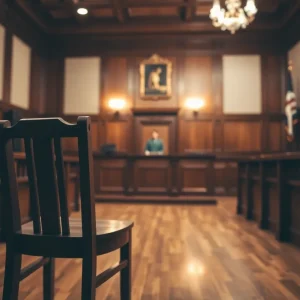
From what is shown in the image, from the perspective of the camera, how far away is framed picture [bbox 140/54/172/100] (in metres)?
8.33

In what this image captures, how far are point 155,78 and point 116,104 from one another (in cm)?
118

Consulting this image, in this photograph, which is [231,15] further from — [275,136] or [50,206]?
[50,206]

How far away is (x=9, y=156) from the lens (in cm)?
132

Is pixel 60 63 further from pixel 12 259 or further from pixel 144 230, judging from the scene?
pixel 12 259

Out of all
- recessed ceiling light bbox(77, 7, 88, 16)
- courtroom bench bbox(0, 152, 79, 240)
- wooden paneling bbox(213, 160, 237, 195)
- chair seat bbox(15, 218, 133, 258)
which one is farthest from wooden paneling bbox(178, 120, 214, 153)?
chair seat bbox(15, 218, 133, 258)

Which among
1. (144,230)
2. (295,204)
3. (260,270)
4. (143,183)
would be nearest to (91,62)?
(143,183)

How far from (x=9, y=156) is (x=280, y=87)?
798 centimetres

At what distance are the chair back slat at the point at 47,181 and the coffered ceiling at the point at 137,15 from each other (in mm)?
6340

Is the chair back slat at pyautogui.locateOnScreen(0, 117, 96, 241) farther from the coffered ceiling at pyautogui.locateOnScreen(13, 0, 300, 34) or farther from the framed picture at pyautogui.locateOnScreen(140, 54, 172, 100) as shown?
the framed picture at pyautogui.locateOnScreen(140, 54, 172, 100)

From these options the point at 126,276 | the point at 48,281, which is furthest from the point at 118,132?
the point at 126,276

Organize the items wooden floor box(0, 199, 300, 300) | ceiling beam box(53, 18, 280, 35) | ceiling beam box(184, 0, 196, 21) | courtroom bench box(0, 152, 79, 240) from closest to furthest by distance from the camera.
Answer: wooden floor box(0, 199, 300, 300)
courtroom bench box(0, 152, 79, 240)
ceiling beam box(184, 0, 196, 21)
ceiling beam box(53, 18, 280, 35)

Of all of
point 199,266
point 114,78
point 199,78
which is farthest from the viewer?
point 114,78

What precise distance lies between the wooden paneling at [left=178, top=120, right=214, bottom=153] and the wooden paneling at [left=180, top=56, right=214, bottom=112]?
2.17 feet

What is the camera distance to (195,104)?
26.7ft
